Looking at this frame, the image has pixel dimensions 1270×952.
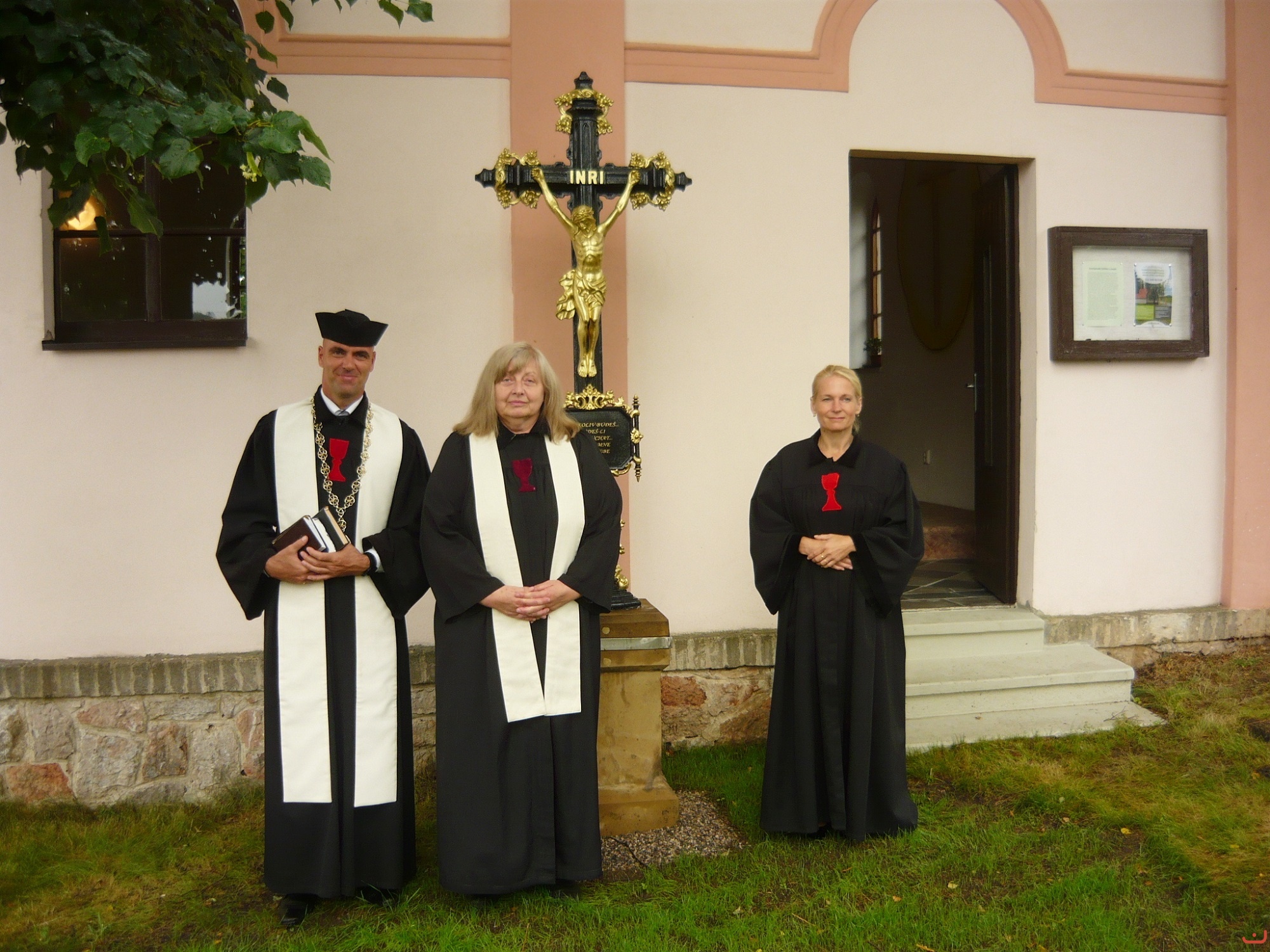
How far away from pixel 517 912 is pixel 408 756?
679 mm

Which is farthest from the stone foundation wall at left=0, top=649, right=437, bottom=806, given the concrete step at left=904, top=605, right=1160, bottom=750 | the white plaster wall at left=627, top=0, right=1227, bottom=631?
the concrete step at left=904, top=605, right=1160, bottom=750

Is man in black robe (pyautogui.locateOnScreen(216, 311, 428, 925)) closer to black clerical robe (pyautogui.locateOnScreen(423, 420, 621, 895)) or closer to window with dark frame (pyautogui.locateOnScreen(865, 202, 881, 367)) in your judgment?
black clerical robe (pyautogui.locateOnScreen(423, 420, 621, 895))

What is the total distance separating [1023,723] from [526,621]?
2.89 meters

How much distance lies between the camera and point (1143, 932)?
10.9 ft

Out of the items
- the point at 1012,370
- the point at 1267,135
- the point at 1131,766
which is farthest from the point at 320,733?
the point at 1267,135

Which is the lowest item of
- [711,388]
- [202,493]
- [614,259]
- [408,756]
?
[408,756]

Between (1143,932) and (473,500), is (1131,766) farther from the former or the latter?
(473,500)

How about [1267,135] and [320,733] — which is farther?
[1267,135]

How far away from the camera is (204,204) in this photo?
507 centimetres

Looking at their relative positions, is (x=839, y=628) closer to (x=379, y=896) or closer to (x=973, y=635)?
(x=973, y=635)

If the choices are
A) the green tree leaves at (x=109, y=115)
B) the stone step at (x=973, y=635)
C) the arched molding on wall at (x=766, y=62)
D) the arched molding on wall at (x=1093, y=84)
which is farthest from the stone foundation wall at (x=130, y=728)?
the arched molding on wall at (x=1093, y=84)

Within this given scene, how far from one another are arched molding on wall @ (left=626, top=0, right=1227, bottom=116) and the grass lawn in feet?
11.3

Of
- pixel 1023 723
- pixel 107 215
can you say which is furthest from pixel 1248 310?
pixel 107 215

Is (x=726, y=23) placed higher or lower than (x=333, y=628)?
higher
